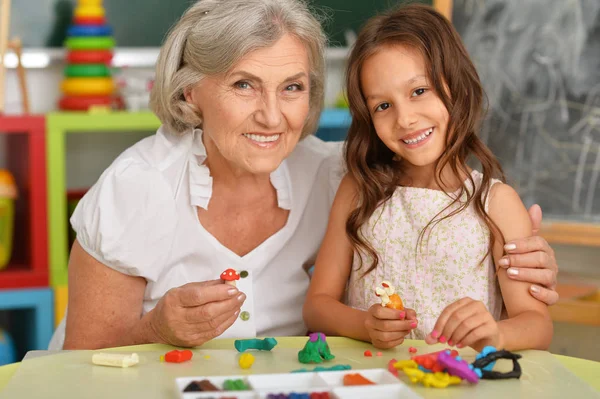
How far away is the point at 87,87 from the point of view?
3.11 m

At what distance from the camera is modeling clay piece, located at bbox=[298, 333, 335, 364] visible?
4.50 ft

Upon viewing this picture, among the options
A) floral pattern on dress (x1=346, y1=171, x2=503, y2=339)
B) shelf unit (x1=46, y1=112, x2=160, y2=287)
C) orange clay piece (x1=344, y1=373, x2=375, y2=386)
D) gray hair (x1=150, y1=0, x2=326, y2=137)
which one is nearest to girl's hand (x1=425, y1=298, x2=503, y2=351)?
orange clay piece (x1=344, y1=373, x2=375, y2=386)

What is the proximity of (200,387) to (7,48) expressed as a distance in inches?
94.9

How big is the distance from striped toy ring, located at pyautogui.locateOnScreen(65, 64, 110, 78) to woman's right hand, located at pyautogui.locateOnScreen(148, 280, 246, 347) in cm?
179

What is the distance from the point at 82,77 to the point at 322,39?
147cm

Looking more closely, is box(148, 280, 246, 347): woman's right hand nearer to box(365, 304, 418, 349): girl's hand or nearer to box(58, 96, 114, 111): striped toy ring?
box(365, 304, 418, 349): girl's hand

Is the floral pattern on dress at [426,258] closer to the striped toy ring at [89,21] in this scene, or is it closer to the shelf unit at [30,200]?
the shelf unit at [30,200]

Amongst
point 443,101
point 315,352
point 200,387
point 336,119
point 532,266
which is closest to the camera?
point 200,387

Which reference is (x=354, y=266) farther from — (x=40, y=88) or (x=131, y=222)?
(x=40, y=88)

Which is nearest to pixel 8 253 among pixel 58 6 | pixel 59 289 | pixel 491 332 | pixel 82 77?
pixel 59 289

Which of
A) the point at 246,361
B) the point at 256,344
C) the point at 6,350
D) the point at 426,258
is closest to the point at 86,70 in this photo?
the point at 6,350

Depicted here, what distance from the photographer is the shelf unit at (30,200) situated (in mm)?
2961

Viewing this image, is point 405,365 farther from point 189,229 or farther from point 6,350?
point 6,350

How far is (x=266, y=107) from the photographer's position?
5.88ft
